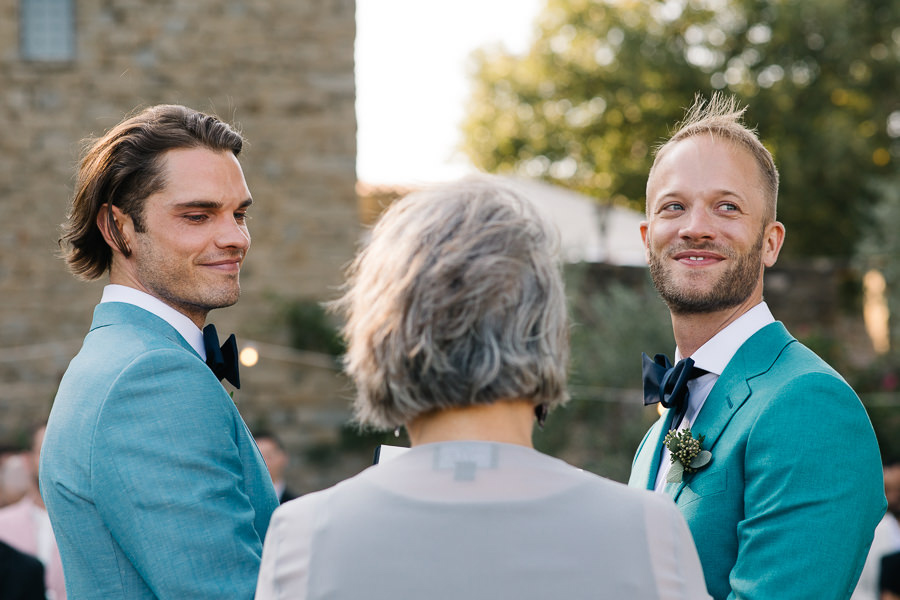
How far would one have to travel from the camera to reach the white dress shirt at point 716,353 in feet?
7.89

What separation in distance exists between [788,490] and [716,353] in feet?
1.69

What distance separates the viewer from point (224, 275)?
2391mm

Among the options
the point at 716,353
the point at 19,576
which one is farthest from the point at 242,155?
the point at 716,353

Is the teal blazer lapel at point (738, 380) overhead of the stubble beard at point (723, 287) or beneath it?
beneath

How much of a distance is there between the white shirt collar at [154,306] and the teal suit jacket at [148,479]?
154 mm

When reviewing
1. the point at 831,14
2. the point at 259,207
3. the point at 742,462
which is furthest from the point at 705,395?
the point at 831,14

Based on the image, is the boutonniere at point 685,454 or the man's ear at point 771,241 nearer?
the boutonniere at point 685,454

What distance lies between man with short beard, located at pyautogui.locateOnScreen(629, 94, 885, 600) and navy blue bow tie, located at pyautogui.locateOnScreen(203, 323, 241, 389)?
3.65ft

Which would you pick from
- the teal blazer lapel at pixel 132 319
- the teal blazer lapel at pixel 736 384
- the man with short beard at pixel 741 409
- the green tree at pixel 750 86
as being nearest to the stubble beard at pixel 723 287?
the man with short beard at pixel 741 409

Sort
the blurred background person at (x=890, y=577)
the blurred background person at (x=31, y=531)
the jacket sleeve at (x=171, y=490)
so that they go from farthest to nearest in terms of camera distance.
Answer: the blurred background person at (x=31, y=531) → the blurred background person at (x=890, y=577) → the jacket sleeve at (x=171, y=490)

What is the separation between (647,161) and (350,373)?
20.4 m

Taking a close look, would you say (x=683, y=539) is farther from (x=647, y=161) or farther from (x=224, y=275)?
(x=647, y=161)

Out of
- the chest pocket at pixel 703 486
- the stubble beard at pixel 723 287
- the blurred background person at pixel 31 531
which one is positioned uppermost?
the stubble beard at pixel 723 287

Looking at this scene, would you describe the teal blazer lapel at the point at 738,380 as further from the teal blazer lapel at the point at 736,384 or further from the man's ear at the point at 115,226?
the man's ear at the point at 115,226
